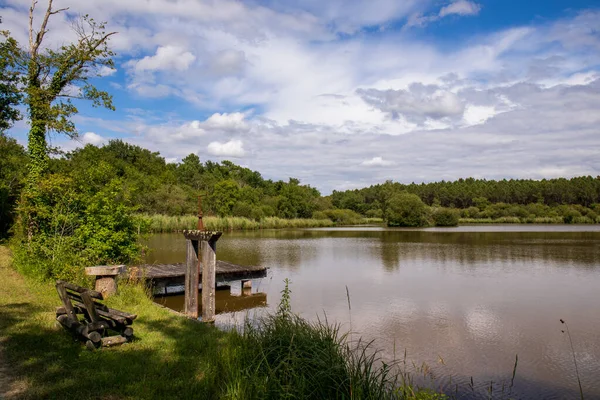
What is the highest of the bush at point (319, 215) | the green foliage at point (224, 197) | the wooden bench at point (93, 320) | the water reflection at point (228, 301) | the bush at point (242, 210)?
the green foliage at point (224, 197)

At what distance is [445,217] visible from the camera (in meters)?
54.3

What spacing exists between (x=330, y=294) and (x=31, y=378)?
29.6 feet

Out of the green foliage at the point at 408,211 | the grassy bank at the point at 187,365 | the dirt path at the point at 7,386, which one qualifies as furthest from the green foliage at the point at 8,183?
the green foliage at the point at 408,211

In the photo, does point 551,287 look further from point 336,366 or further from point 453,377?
point 336,366

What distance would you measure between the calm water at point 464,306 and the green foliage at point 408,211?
31.8 meters

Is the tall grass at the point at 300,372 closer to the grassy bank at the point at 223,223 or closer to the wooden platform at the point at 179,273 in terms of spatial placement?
the wooden platform at the point at 179,273

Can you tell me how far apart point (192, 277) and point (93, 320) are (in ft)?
12.9

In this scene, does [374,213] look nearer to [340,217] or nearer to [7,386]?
[340,217]

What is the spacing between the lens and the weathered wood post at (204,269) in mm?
8234

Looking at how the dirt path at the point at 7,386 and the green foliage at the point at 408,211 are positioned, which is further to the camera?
the green foliage at the point at 408,211

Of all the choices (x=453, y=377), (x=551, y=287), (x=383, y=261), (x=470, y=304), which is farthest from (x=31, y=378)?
(x=383, y=261)

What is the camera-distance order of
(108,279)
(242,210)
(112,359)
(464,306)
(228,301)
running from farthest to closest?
1. (242,210)
2. (228,301)
3. (464,306)
4. (108,279)
5. (112,359)

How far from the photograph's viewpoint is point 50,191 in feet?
34.6

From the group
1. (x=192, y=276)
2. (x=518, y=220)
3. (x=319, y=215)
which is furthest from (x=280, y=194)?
(x=192, y=276)
